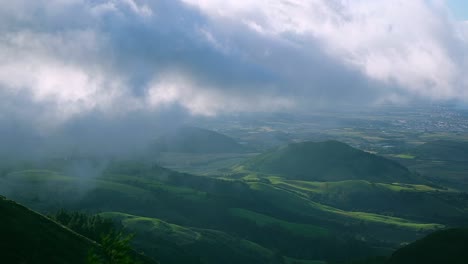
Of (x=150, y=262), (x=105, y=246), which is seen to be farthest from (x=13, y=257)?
(x=150, y=262)

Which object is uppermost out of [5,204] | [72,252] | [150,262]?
[5,204]

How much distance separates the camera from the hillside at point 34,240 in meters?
127

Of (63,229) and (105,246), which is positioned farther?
(63,229)

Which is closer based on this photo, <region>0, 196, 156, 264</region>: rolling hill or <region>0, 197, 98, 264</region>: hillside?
<region>0, 196, 156, 264</region>: rolling hill

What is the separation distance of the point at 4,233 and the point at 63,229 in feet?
101

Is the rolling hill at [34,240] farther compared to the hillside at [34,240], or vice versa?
the hillside at [34,240]

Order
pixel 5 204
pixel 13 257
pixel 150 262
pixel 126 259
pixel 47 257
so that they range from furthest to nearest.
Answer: pixel 150 262 < pixel 5 204 < pixel 47 257 < pixel 13 257 < pixel 126 259

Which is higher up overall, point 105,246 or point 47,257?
point 105,246

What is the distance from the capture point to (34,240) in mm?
141750

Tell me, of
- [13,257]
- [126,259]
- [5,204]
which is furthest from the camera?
[5,204]

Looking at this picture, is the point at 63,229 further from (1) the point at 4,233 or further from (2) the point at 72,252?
(1) the point at 4,233

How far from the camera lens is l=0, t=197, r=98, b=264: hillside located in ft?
417

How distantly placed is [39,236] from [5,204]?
2278 centimetres

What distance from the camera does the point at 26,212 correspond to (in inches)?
6452
